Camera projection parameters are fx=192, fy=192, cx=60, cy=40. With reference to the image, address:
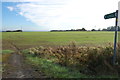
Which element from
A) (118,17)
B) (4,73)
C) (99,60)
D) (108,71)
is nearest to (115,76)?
(108,71)

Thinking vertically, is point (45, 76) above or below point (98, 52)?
below

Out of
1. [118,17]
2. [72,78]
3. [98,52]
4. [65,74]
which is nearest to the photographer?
[72,78]

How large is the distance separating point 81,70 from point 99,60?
0.88 metres

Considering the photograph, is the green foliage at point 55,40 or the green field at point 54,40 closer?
the green field at point 54,40

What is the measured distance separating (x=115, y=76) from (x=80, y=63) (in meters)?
1.95

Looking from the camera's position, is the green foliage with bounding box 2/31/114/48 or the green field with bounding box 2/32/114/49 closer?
the green field with bounding box 2/32/114/49

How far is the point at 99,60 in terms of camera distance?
8.13 metres

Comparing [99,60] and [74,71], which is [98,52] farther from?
[74,71]

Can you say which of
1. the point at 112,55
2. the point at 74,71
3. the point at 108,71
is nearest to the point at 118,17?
the point at 112,55

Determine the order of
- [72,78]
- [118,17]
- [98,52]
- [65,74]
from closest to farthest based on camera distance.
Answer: [72,78] < [65,74] < [118,17] < [98,52]

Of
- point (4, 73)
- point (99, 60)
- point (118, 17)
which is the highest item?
point (118, 17)

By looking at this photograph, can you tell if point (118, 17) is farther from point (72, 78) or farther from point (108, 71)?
point (72, 78)

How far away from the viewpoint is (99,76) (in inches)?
287

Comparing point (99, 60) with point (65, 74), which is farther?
point (99, 60)
